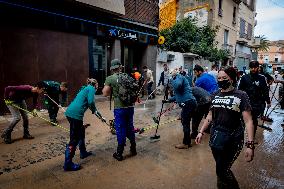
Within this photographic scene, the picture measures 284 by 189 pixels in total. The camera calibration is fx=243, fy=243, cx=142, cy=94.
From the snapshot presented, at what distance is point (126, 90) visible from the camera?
4934 millimetres

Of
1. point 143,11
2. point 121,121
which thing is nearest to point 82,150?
point 121,121

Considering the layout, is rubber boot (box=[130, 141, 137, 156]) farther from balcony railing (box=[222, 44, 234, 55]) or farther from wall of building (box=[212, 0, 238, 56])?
balcony railing (box=[222, 44, 234, 55])

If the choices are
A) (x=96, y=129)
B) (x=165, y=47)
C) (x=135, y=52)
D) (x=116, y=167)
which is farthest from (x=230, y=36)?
(x=116, y=167)

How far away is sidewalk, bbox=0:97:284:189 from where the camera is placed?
412 centimetres

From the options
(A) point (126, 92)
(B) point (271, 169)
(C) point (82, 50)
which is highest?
(C) point (82, 50)

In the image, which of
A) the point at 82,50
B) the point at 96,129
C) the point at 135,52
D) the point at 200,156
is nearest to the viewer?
the point at 200,156

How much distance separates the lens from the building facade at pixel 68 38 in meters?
9.04

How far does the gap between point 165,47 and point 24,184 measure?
18.5 m

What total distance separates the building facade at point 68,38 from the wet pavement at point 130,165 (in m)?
3.41

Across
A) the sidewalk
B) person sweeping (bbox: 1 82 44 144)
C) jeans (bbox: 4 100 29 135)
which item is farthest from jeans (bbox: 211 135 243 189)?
jeans (bbox: 4 100 29 135)

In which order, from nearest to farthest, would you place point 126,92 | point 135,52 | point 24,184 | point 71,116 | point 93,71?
point 24,184 < point 71,116 < point 126,92 < point 93,71 < point 135,52

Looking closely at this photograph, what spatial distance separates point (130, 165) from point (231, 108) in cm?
262

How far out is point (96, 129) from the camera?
24.9 feet

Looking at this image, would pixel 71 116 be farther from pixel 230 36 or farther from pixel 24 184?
pixel 230 36
